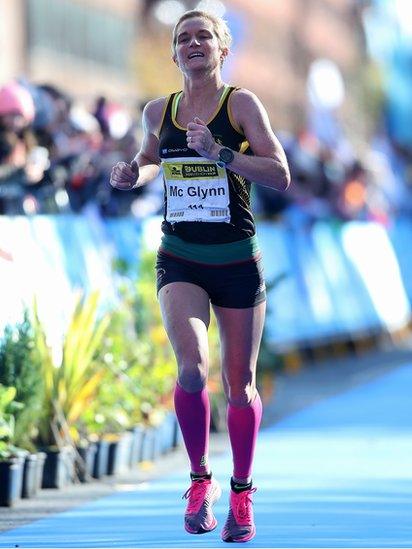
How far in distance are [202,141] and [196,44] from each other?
501 mm

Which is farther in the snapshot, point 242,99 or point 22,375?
point 22,375

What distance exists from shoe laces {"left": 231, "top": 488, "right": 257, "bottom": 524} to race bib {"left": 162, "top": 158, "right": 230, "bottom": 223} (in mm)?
1136

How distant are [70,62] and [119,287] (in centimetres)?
4768

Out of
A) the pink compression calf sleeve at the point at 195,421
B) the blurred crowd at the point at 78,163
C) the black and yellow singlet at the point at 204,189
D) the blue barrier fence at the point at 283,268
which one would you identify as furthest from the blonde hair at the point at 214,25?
the blurred crowd at the point at 78,163

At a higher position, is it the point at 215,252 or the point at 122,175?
the point at 122,175

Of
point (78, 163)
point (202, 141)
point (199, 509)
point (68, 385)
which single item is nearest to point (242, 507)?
point (199, 509)

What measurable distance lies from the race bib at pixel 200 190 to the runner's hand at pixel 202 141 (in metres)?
0.27

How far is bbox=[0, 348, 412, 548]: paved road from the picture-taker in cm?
905

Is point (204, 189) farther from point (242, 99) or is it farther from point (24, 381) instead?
point (24, 381)

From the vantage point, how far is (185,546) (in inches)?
344

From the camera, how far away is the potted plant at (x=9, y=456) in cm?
1041

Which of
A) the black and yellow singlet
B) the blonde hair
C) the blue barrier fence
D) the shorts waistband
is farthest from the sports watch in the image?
the blue barrier fence

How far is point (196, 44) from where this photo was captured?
870 centimetres

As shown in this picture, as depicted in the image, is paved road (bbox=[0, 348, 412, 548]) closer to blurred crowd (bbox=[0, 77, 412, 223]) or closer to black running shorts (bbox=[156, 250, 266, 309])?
black running shorts (bbox=[156, 250, 266, 309])
